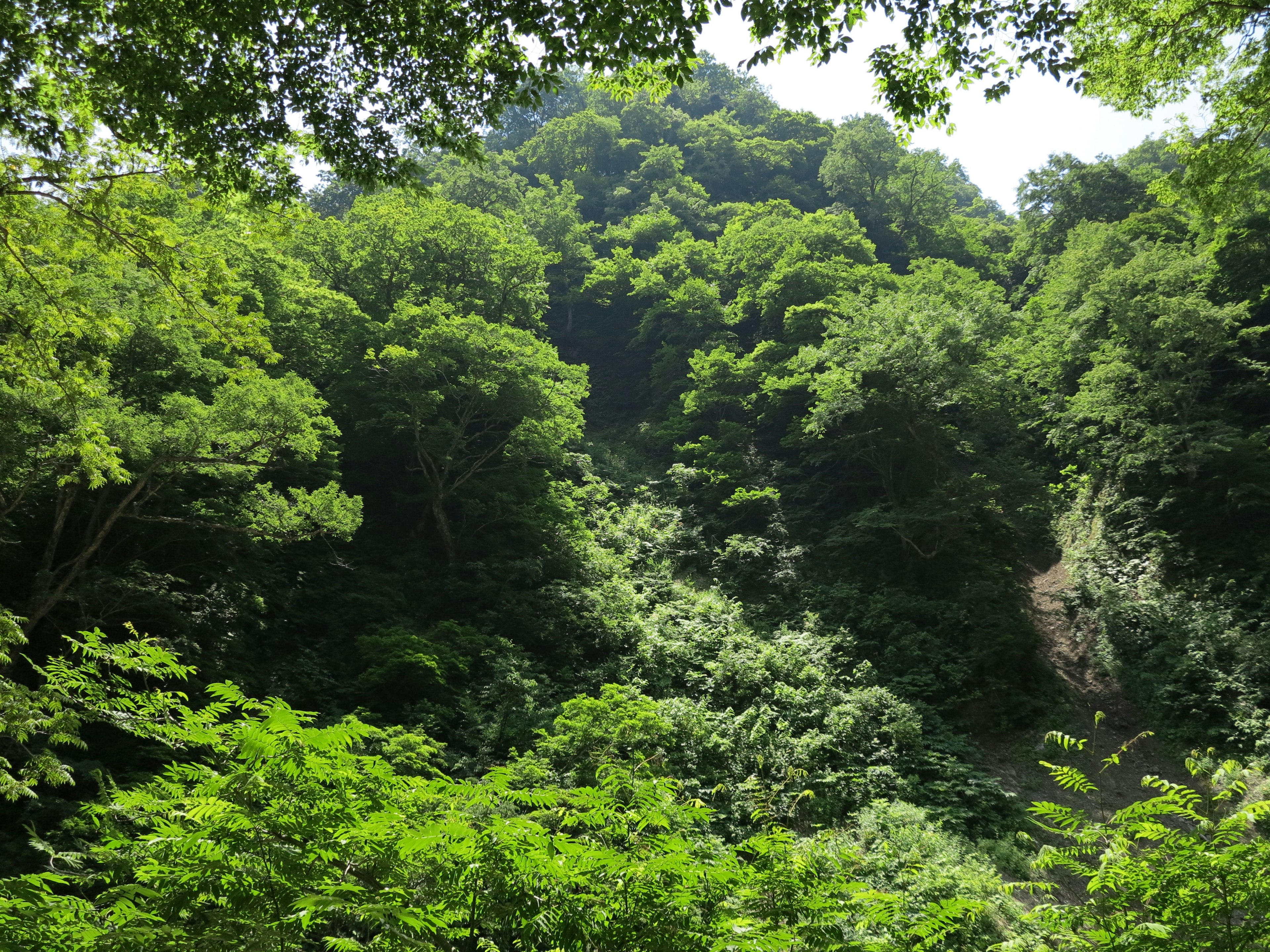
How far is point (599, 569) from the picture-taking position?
1609 centimetres

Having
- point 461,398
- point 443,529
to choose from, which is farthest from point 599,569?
point 461,398

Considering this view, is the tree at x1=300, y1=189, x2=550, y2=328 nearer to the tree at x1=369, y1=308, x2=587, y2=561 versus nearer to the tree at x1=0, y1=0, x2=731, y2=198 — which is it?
the tree at x1=369, y1=308, x2=587, y2=561

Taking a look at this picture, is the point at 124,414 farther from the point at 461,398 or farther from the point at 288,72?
the point at 461,398

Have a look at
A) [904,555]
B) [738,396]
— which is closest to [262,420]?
[904,555]

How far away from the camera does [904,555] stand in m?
16.5

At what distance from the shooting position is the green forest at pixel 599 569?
2.79 metres

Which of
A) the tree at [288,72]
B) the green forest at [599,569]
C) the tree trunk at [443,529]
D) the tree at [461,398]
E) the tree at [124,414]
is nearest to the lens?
the green forest at [599,569]

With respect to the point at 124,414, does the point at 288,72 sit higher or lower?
higher

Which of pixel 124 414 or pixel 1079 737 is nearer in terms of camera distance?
pixel 124 414

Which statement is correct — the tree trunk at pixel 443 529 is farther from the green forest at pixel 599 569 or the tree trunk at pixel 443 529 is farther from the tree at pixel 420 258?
the tree at pixel 420 258

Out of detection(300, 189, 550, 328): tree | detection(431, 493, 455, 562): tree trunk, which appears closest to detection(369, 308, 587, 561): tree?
detection(431, 493, 455, 562): tree trunk

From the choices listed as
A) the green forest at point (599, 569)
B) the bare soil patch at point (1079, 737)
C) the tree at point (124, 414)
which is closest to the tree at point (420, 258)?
the green forest at point (599, 569)

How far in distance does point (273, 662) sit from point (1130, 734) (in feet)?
47.8

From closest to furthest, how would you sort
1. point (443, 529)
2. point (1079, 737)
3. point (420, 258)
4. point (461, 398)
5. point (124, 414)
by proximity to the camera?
point (124, 414) < point (1079, 737) < point (443, 529) < point (461, 398) < point (420, 258)
